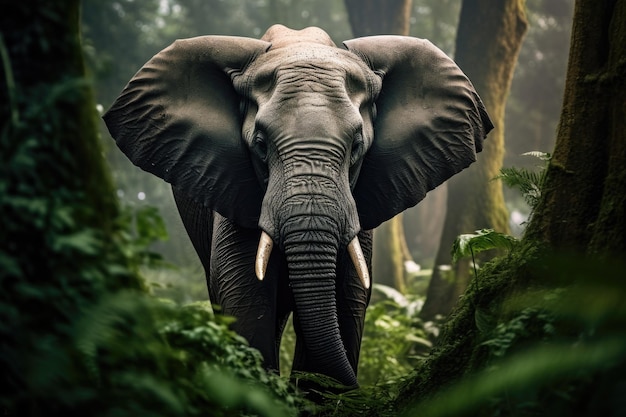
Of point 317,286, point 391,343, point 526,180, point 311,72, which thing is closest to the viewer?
point 526,180

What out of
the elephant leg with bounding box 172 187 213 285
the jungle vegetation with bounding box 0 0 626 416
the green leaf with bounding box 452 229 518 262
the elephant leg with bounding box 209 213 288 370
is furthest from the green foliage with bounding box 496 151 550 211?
the elephant leg with bounding box 172 187 213 285

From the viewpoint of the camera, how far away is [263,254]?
5832 millimetres

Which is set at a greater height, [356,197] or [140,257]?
[140,257]

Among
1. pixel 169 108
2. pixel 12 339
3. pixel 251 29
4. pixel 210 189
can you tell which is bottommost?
pixel 251 29

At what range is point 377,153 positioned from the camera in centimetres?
682

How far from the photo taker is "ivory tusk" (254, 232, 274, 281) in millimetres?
5754

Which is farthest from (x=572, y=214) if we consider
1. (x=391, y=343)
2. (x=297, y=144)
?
(x=391, y=343)

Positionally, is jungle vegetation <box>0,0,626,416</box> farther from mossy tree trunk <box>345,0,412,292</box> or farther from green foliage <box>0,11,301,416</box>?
mossy tree trunk <box>345,0,412,292</box>

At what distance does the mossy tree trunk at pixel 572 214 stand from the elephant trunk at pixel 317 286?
1.20 m

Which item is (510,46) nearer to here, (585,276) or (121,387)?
(585,276)

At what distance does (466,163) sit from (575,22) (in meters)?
2.64

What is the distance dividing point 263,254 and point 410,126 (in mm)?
1948

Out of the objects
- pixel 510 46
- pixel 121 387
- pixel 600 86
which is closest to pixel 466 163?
pixel 600 86

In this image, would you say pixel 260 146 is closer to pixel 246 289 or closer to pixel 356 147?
pixel 356 147
